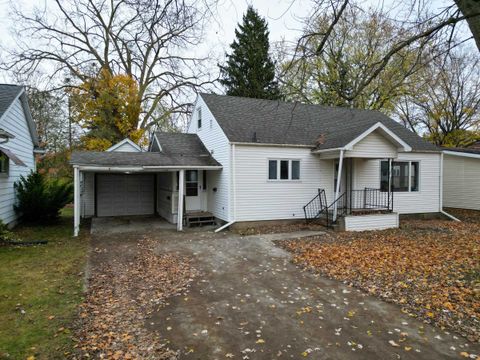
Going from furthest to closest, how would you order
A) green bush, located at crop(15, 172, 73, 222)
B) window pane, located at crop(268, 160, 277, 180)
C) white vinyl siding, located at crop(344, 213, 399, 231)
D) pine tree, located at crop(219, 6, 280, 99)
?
pine tree, located at crop(219, 6, 280, 99), window pane, located at crop(268, 160, 277, 180), green bush, located at crop(15, 172, 73, 222), white vinyl siding, located at crop(344, 213, 399, 231)

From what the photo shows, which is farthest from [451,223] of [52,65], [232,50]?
[52,65]

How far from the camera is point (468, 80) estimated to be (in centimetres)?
2212

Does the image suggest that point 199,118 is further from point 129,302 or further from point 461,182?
point 461,182

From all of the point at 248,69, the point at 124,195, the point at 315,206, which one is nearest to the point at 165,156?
the point at 124,195

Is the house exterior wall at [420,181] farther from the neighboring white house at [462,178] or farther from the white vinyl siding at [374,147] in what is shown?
the neighboring white house at [462,178]

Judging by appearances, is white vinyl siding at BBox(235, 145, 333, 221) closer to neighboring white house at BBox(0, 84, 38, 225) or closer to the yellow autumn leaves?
neighboring white house at BBox(0, 84, 38, 225)

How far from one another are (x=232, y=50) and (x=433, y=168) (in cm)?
2022

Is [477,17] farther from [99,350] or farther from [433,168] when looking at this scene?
[433,168]

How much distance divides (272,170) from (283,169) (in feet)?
1.66

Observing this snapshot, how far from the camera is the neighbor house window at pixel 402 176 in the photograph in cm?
1388

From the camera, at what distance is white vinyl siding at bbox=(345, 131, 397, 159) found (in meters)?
11.2

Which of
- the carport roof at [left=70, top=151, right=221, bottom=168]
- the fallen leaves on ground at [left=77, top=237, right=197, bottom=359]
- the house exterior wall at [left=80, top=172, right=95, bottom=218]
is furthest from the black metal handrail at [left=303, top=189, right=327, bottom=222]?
the house exterior wall at [left=80, top=172, right=95, bottom=218]

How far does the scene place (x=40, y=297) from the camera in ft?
16.8

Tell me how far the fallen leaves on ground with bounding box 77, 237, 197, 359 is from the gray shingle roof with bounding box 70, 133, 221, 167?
13.7ft
